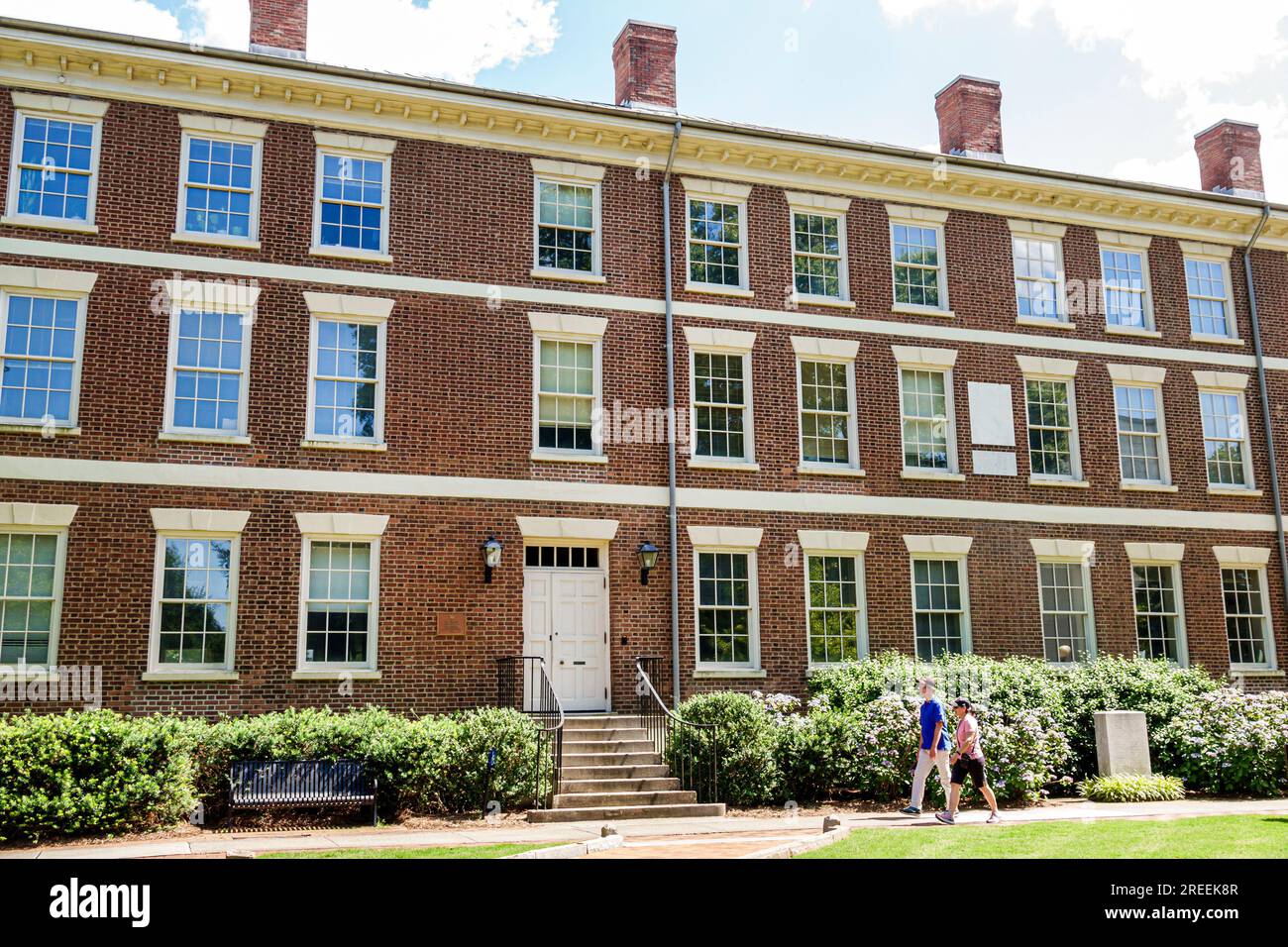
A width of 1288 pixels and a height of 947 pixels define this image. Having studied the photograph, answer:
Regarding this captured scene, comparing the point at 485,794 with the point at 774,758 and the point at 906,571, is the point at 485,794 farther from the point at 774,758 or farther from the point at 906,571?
the point at 906,571

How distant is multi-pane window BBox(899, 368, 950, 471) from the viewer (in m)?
20.3

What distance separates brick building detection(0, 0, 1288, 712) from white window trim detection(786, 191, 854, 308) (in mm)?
Result: 57

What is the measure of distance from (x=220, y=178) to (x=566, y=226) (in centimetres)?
557

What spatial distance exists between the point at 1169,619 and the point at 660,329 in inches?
453

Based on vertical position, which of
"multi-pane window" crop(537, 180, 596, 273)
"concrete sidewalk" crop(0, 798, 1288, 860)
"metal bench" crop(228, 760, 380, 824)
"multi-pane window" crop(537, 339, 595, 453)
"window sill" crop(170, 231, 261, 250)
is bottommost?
"concrete sidewalk" crop(0, 798, 1288, 860)

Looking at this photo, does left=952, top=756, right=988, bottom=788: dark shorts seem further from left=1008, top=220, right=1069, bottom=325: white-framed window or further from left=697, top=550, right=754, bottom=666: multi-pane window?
left=1008, top=220, right=1069, bottom=325: white-framed window

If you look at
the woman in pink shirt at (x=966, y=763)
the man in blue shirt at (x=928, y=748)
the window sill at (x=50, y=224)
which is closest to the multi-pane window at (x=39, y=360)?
the window sill at (x=50, y=224)

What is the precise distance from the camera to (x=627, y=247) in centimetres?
1905

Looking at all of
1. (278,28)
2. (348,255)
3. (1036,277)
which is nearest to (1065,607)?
(1036,277)

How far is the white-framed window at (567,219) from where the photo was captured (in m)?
18.6

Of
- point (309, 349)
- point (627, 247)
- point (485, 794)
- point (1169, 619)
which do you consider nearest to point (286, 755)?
point (485, 794)

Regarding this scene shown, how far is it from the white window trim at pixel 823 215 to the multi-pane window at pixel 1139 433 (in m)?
6.19

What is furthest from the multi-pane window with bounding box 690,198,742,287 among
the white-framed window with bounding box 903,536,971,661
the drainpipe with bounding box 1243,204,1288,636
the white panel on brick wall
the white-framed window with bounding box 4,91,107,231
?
the drainpipe with bounding box 1243,204,1288,636

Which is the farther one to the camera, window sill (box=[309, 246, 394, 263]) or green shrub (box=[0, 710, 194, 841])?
window sill (box=[309, 246, 394, 263])
